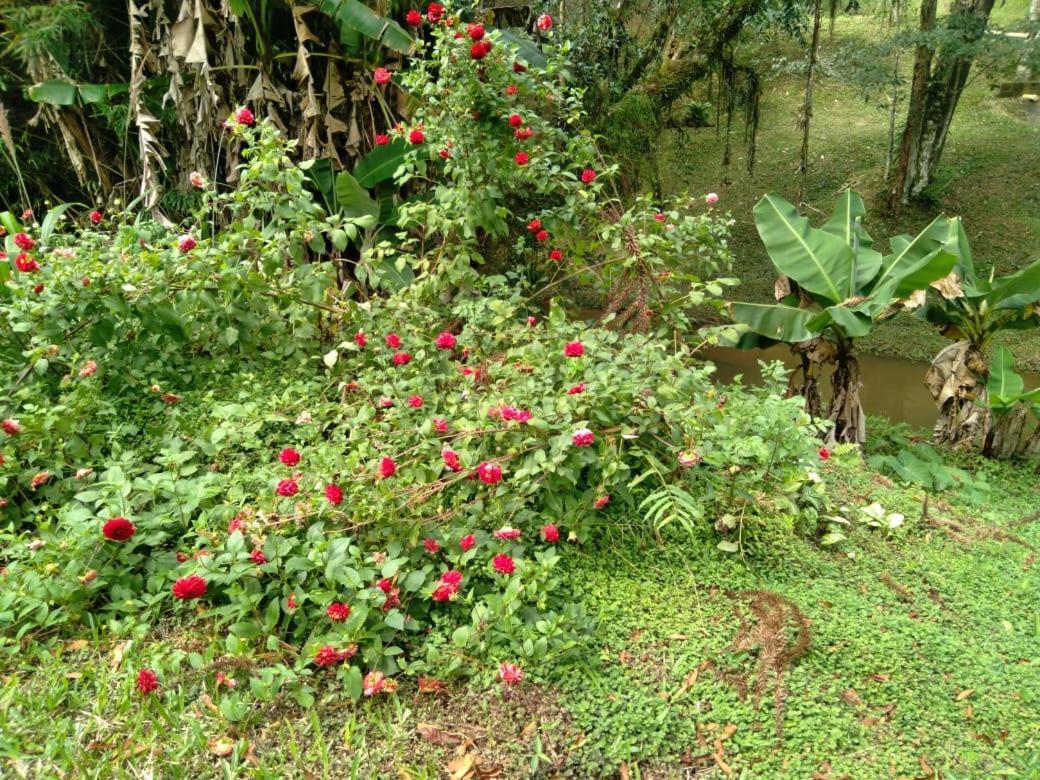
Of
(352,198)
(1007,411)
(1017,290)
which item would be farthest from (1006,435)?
(352,198)

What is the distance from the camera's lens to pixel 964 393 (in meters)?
4.97

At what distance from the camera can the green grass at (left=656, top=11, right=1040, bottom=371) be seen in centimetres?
941

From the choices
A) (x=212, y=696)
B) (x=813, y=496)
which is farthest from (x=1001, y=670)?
(x=212, y=696)

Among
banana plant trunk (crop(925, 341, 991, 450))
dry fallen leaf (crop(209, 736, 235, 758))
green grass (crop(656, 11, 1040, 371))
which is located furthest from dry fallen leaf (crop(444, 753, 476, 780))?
green grass (crop(656, 11, 1040, 371))

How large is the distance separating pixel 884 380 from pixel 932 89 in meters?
4.68

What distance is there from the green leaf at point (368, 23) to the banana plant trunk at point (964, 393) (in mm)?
4354

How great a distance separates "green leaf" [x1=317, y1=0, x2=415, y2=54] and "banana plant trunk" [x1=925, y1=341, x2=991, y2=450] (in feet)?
14.3

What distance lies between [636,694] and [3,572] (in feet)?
7.20

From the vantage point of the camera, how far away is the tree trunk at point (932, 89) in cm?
804

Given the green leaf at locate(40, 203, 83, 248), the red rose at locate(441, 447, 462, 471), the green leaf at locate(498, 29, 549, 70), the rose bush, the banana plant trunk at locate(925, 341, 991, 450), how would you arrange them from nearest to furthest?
the rose bush < the red rose at locate(441, 447, 462, 471) < the green leaf at locate(40, 203, 83, 248) < the green leaf at locate(498, 29, 549, 70) < the banana plant trunk at locate(925, 341, 991, 450)

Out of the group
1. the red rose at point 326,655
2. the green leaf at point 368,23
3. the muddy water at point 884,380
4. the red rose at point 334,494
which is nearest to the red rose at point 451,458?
the red rose at point 334,494

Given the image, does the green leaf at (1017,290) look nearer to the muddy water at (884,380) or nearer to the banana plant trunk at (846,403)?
the banana plant trunk at (846,403)

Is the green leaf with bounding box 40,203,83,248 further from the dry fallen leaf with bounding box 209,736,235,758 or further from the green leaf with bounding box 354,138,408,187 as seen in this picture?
the dry fallen leaf with bounding box 209,736,235,758

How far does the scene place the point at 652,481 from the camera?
2797mm
